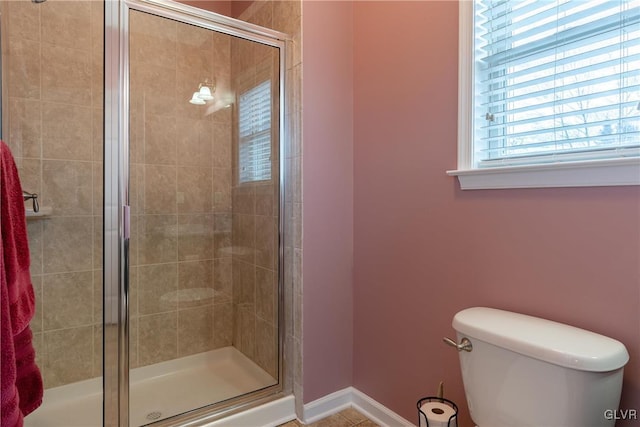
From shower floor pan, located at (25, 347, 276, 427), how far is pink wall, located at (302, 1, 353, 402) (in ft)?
1.09

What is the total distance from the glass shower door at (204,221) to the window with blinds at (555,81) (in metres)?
0.97

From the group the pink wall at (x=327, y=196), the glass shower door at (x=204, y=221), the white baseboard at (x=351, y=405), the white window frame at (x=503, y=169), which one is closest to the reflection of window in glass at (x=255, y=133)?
the glass shower door at (x=204, y=221)

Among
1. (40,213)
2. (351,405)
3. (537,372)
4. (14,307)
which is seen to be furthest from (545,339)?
(40,213)

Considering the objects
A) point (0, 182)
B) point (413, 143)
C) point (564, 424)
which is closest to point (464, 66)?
point (413, 143)

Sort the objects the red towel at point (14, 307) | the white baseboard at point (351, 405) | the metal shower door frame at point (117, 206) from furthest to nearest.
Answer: the white baseboard at point (351, 405) → the metal shower door frame at point (117, 206) → the red towel at point (14, 307)

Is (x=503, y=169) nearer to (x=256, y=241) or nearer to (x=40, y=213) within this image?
(x=256, y=241)

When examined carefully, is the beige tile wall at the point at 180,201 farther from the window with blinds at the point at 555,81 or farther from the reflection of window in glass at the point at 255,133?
the window with blinds at the point at 555,81

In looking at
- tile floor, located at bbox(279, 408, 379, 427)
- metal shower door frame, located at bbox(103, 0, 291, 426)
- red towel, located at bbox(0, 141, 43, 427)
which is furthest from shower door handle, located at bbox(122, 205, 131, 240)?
tile floor, located at bbox(279, 408, 379, 427)

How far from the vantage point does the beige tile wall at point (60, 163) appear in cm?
167

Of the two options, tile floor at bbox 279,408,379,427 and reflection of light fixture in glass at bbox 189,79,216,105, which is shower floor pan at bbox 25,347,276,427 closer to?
tile floor at bbox 279,408,379,427

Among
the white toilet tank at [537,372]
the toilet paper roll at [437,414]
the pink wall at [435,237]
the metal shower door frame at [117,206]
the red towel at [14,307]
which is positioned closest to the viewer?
the red towel at [14,307]

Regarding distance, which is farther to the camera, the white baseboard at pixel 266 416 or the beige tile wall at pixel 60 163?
the beige tile wall at pixel 60 163

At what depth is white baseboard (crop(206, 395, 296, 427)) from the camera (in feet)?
5.11

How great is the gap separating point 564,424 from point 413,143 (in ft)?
3.48
